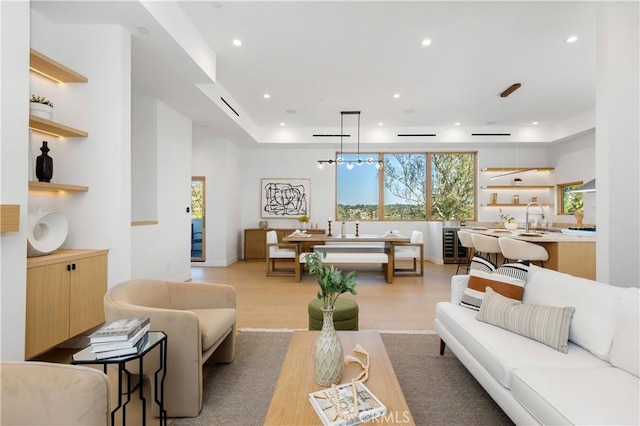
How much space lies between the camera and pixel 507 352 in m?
1.69

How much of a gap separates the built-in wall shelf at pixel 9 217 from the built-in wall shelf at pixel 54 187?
18.0 inches

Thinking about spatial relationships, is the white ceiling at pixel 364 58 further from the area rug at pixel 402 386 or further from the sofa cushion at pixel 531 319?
the area rug at pixel 402 386

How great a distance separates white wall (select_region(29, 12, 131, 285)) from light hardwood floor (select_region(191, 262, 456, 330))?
165cm

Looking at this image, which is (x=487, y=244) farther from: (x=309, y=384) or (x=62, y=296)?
(x=62, y=296)

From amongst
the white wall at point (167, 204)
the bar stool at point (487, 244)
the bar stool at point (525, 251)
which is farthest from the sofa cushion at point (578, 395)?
the white wall at point (167, 204)

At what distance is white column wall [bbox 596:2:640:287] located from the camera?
2521mm

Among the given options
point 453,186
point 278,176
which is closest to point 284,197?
point 278,176

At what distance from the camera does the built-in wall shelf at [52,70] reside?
2.27 metres

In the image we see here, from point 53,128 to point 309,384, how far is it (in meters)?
2.73

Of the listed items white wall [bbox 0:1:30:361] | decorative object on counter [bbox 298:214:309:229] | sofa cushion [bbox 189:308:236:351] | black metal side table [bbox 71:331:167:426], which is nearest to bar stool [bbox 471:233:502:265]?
decorative object on counter [bbox 298:214:309:229]

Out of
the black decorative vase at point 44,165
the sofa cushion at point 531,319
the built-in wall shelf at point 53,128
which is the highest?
the built-in wall shelf at point 53,128

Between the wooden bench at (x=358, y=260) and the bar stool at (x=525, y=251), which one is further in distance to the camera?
the wooden bench at (x=358, y=260)

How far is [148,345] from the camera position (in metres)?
1.54

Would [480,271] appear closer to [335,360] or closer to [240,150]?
[335,360]
